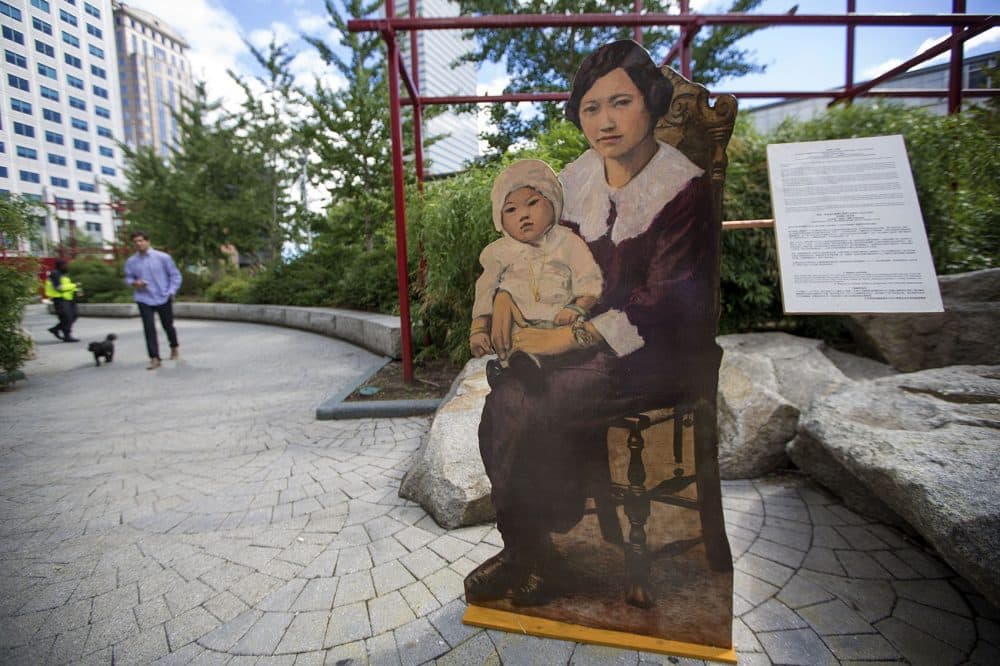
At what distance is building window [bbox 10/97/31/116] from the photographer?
2.51 m

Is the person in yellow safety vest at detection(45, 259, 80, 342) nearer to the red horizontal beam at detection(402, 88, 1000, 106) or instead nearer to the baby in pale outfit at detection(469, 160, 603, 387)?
the red horizontal beam at detection(402, 88, 1000, 106)

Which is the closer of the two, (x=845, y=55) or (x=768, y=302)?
(x=768, y=302)

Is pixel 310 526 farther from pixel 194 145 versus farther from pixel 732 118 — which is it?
pixel 194 145

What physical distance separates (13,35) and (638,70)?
3400 millimetres

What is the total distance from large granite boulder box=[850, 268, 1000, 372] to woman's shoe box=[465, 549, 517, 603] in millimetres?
3746

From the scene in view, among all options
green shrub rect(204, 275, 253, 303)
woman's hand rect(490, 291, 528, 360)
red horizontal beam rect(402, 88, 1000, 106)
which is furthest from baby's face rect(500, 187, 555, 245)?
green shrub rect(204, 275, 253, 303)

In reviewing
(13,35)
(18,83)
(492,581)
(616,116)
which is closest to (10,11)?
(13,35)

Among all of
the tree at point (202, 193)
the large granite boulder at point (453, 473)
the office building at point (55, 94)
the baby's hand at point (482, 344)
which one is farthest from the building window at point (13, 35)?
the tree at point (202, 193)

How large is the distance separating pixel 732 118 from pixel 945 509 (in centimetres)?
174

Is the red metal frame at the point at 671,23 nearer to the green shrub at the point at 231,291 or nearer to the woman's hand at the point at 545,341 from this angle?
the woman's hand at the point at 545,341

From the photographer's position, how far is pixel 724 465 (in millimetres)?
2994

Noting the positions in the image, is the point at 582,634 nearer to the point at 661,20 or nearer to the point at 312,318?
the point at 661,20

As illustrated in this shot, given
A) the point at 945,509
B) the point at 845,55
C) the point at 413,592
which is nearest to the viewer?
the point at 945,509

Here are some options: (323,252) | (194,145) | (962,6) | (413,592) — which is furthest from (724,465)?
(194,145)
